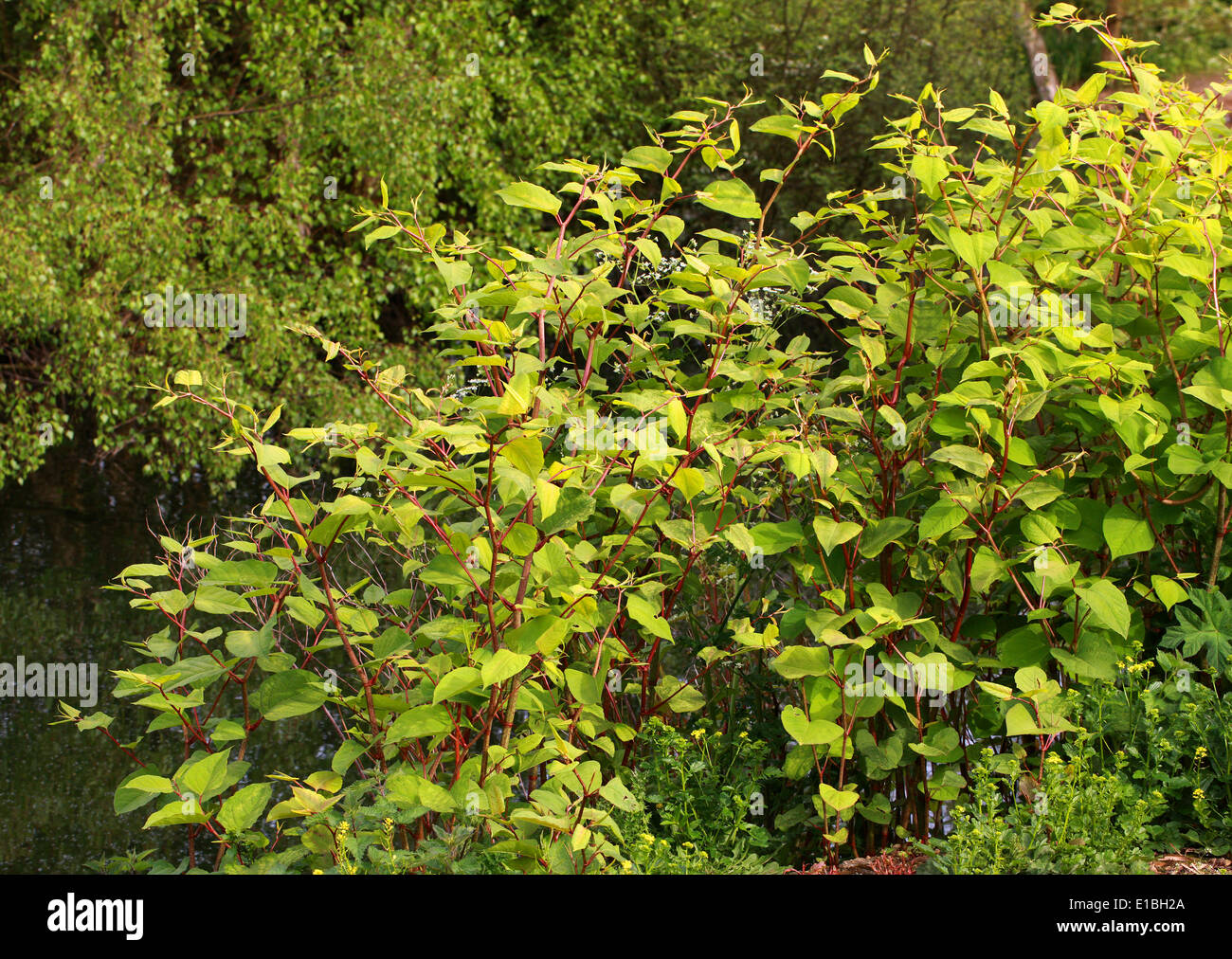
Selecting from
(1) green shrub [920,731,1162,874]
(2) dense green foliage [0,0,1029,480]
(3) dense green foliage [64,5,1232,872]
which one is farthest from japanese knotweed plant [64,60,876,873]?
(2) dense green foliage [0,0,1029,480]

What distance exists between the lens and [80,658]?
5.93 m

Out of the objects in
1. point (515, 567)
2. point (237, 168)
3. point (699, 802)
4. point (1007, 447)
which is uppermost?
point (237, 168)

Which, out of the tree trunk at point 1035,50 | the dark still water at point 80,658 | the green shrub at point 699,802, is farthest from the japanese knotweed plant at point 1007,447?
the tree trunk at point 1035,50

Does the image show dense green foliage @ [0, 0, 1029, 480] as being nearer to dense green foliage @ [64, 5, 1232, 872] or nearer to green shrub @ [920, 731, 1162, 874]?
dense green foliage @ [64, 5, 1232, 872]

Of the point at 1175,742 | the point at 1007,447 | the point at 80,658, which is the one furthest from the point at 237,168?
the point at 1175,742

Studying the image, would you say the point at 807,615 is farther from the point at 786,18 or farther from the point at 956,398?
the point at 786,18

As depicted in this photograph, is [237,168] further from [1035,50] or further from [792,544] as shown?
[1035,50]

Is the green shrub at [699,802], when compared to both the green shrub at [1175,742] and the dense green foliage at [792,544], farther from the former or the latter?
the green shrub at [1175,742]

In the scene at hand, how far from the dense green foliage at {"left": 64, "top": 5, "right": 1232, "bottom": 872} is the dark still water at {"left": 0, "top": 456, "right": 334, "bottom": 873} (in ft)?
2.28

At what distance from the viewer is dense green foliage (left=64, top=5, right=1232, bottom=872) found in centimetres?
228

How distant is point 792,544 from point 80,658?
178 inches

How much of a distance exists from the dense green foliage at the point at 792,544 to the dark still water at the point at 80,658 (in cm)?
69

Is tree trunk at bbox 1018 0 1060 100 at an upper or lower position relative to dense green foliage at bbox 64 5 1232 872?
upper
